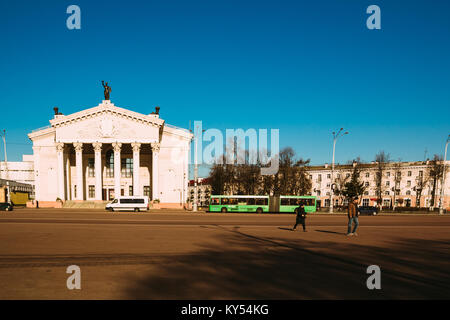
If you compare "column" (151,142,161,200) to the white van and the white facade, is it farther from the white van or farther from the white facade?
the white facade

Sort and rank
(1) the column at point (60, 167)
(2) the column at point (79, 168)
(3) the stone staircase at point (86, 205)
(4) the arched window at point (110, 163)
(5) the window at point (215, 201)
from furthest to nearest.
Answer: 1. (4) the arched window at point (110, 163)
2. (1) the column at point (60, 167)
3. (2) the column at point (79, 168)
4. (3) the stone staircase at point (86, 205)
5. (5) the window at point (215, 201)

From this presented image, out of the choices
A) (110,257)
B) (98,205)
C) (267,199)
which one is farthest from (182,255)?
(98,205)

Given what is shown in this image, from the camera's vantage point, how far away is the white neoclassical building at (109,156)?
44062 mm

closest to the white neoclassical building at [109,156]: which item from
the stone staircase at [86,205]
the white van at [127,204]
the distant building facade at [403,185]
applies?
the stone staircase at [86,205]

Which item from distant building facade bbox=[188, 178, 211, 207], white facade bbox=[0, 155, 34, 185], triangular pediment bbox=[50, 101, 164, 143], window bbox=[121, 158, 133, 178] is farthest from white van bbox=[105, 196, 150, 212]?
white facade bbox=[0, 155, 34, 185]

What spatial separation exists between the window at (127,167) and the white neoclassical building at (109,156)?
0.17 feet

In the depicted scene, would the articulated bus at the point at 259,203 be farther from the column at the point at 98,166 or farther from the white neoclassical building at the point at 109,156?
the column at the point at 98,166

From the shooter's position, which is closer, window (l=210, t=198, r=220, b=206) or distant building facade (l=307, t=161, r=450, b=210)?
window (l=210, t=198, r=220, b=206)

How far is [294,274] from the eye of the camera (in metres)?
6.62

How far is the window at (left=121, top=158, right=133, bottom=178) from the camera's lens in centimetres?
4934

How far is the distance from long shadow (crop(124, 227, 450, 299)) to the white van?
94.5ft

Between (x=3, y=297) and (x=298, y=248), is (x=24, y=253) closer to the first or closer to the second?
(x=3, y=297)

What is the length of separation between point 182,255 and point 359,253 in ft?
20.6

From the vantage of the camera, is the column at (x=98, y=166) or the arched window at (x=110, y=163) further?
the arched window at (x=110, y=163)
